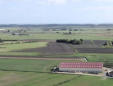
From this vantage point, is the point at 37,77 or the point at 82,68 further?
the point at 82,68

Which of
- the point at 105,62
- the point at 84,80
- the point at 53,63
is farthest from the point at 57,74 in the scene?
the point at 105,62

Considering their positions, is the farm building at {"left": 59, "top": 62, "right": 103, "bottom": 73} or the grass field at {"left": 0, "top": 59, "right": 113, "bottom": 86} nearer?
the grass field at {"left": 0, "top": 59, "right": 113, "bottom": 86}

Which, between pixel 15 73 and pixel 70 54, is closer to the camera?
pixel 15 73

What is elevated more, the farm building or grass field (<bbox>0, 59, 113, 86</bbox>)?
the farm building

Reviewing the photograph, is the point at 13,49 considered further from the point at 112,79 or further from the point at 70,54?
the point at 112,79

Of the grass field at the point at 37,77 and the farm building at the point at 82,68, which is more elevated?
the farm building at the point at 82,68

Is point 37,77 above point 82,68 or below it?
below

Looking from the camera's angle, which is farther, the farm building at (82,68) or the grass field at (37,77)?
the farm building at (82,68)

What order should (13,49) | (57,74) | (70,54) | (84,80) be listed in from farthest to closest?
(13,49) < (70,54) < (57,74) < (84,80)
